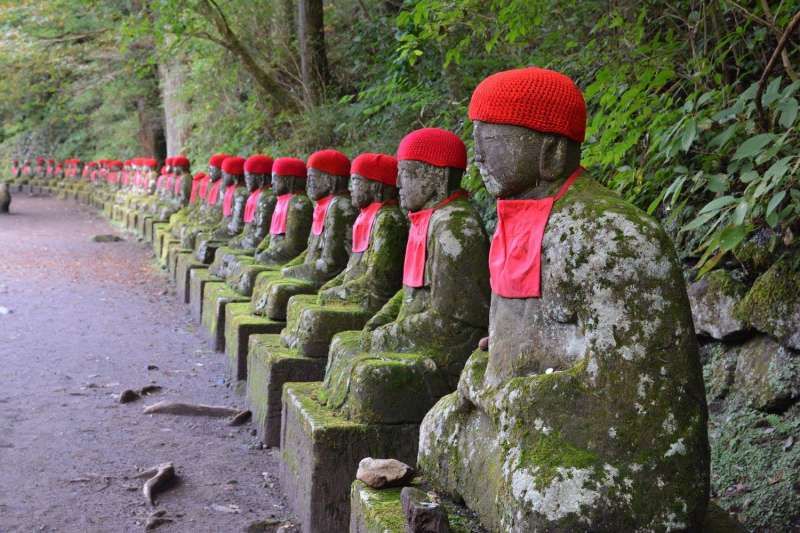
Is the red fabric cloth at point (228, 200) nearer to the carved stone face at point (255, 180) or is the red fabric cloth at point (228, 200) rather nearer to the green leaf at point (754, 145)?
the carved stone face at point (255, 180)

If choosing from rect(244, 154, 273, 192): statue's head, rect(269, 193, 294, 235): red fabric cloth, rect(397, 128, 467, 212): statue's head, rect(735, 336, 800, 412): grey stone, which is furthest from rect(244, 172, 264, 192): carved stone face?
rect(735, 336, 800, 412): grey stone

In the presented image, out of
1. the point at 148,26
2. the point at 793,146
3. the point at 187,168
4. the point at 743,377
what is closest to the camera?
the point at 793,146

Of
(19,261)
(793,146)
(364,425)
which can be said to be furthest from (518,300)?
(19,261)

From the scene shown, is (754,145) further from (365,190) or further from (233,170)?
(233,170)

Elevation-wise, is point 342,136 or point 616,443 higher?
point 342,136

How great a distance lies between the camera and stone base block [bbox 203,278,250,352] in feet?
24.1

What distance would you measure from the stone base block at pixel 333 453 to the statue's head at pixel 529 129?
5.06ft

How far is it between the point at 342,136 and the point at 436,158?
7.38m

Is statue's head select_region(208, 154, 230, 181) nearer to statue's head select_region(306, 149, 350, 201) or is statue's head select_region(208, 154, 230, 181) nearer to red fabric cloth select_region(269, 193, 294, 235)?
red fabric cloth select_region(269, 193, 294, 235)

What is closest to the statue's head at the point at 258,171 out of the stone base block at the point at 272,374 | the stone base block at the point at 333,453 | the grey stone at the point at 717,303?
the stone base block at the point at 272,374

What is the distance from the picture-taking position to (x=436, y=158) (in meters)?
4.01

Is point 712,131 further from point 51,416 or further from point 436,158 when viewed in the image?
point 51,416

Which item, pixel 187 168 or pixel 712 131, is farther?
pixel 187 168

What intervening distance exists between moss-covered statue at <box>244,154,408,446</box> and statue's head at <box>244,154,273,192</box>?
337 centimetres
